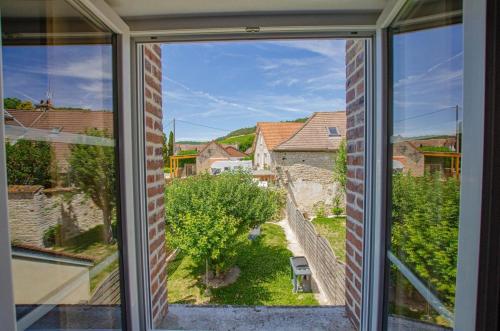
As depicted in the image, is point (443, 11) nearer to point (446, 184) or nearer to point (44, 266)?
point (446, 184)

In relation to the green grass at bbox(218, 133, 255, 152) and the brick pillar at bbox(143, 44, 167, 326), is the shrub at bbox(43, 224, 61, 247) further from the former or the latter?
the green grass at bbox(218, 133, 255, 152)

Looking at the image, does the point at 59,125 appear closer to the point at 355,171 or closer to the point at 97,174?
the point at 97,174

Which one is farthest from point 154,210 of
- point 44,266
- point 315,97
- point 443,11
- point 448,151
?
point 315,97

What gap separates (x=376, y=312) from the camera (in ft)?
3.54

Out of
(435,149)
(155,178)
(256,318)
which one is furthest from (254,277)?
(435,149)

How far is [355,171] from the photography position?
4.12ft

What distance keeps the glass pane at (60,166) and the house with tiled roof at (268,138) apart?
75.6 inches

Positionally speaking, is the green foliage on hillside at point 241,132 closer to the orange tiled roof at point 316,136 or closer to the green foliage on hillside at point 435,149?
the orange tiled roof at point 316,136

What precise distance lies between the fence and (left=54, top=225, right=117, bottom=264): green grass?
5.96 feet

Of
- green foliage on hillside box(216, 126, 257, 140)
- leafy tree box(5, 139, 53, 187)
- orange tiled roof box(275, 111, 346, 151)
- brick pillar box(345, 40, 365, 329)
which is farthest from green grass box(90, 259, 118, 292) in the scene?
orange tiled roof box(275, 111, 346, 151)

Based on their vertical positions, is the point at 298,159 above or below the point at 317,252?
above

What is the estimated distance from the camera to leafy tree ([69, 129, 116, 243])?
870mm

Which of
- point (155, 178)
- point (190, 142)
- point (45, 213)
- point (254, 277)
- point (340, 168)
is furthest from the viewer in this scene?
point (254, 277)

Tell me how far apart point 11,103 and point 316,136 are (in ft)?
8.73
